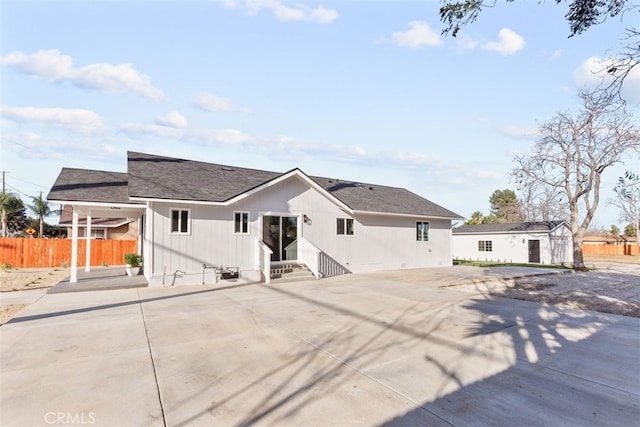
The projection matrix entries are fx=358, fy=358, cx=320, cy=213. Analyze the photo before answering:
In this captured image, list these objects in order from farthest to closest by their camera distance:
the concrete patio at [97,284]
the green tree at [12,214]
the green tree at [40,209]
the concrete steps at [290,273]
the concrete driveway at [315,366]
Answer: the green tree at [40,209] → the green tree at [12,214] → the concrete steps at [290,273] → the concrete patio at [97,284] → the concrete driveway at [315,366]

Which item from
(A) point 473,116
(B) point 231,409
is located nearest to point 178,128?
(A) point 473,116

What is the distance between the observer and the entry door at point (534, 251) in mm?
28797

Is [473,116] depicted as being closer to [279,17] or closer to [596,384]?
[279,17]

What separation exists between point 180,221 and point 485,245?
28.1 meters

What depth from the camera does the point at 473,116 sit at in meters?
14.8

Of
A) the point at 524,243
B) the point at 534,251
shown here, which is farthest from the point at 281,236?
the point at 534,251

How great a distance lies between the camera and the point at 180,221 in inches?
483

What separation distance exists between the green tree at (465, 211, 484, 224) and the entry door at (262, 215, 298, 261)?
40.0 meters

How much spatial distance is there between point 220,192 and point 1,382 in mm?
9523

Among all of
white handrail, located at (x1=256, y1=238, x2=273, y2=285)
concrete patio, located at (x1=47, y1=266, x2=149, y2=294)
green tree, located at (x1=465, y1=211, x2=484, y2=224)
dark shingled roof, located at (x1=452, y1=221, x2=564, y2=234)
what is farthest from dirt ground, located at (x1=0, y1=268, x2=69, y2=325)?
green tree, located at (x1=465, y1=211, x2=484, y2=224)

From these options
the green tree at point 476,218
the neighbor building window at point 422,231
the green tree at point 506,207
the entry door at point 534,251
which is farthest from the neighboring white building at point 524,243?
the green tree at point 506,207

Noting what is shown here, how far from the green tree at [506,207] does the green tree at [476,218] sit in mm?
4276

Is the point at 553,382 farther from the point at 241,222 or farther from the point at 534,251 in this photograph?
the point at 534,251

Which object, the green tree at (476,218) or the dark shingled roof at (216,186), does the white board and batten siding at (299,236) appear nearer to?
the dark shingled roof at (216,186)
